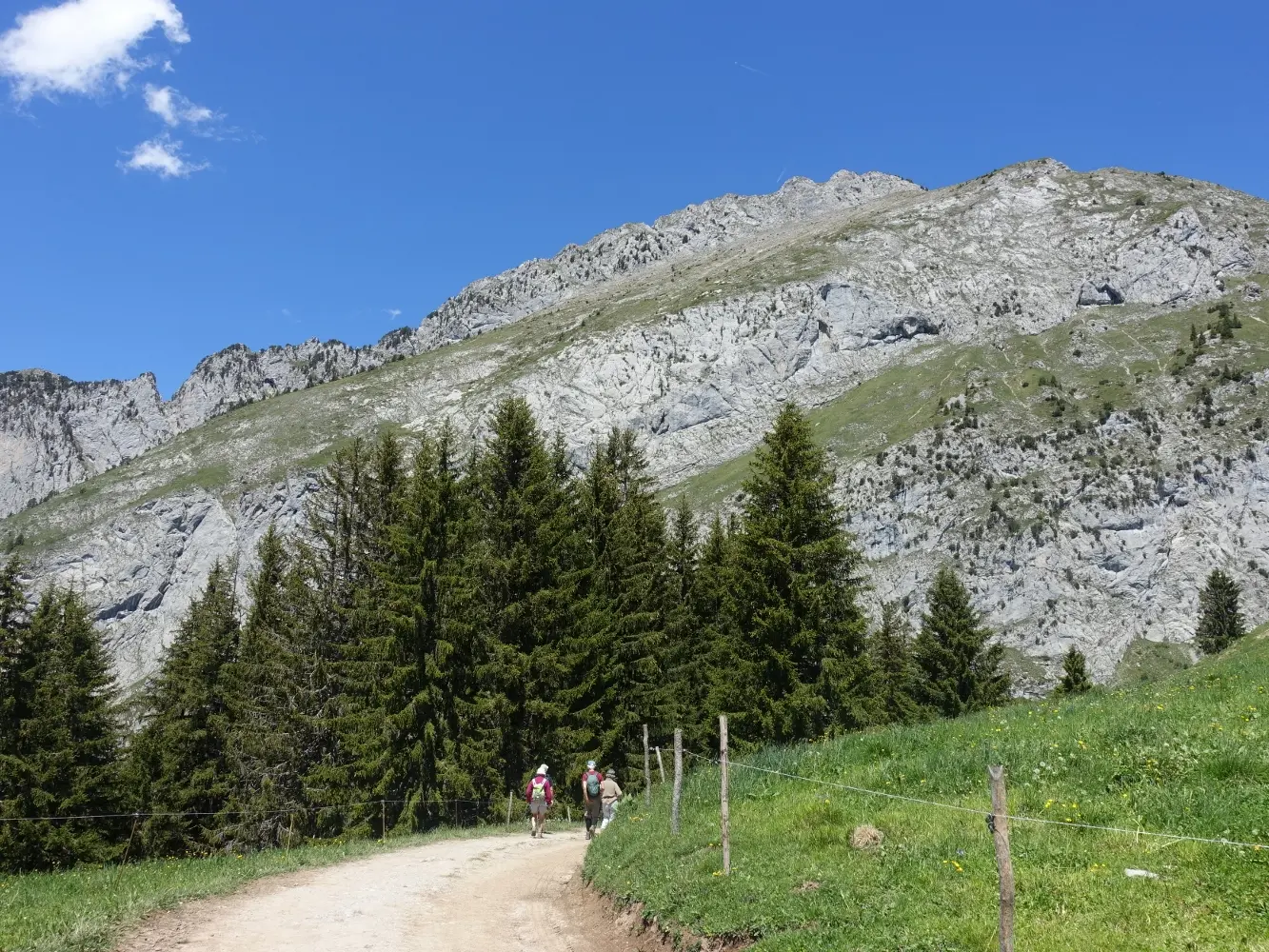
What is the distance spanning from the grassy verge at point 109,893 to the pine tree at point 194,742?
58.3 ft

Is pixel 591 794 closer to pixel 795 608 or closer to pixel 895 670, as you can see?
pixel 795 608

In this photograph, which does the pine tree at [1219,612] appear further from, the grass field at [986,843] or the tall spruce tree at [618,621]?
the grass field at [986,843]

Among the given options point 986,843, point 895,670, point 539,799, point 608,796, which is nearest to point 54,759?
point 539,799

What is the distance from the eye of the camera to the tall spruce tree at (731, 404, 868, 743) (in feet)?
97.2

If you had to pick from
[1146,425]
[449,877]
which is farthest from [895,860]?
[1146,425]

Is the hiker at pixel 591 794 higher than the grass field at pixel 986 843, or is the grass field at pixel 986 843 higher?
the grass field at pixel 986 843

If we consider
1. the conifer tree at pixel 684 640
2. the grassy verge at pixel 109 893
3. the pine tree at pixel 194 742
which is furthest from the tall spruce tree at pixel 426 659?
the pine tree at pixel 194 742

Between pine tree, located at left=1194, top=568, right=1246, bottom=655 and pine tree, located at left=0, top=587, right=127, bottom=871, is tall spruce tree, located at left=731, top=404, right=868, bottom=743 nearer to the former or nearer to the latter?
pine tree, located at left=0, top=587, right=127, bottom=871

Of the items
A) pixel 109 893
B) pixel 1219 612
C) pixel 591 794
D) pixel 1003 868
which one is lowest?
pixel 591 794

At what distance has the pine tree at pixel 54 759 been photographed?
30.0 meters

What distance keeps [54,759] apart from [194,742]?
243 inches

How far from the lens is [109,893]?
13117 millimetres

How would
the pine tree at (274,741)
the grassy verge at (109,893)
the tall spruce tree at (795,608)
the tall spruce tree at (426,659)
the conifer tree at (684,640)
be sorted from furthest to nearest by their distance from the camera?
1. the conifer tree at (684,640)
2. the tall spruce tree at (795,608)
3. the pine tree at (274,741)
4. the tall spruce tree at (426,659)
5. the grassy verge at (109,893)

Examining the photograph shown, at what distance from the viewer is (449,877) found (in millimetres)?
16156
